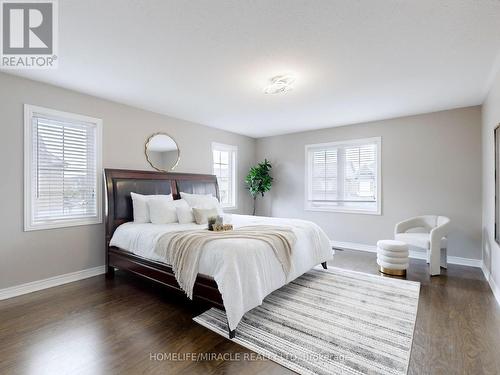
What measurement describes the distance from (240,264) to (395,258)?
2572mm

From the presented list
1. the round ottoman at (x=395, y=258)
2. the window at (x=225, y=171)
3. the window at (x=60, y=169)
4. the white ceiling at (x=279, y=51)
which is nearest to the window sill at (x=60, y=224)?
the window at (x=60, y=169)

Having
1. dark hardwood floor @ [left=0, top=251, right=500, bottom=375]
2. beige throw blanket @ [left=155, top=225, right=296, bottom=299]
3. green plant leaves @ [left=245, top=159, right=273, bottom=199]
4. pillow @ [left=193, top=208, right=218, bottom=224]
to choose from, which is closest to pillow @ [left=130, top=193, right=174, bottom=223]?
pillow @ [left=193, top=208, right=218, bottom=224]

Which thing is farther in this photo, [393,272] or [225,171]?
[225,171]

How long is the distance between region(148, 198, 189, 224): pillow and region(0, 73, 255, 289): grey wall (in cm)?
82

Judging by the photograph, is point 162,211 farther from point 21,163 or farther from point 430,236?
point 430,236

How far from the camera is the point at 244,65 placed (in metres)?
2.79

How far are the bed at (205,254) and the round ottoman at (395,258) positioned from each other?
0.81 meters

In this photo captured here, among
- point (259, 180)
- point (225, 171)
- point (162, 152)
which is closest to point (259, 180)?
point (259, 180)

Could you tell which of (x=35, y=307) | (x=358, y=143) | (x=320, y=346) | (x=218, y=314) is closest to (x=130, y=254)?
(x=35, y=307)

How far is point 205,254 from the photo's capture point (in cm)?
239

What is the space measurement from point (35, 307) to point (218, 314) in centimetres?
197

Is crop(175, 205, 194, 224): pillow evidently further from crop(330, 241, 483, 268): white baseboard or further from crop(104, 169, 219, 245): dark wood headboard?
crop(330, 241, 483, 268): white baseboard

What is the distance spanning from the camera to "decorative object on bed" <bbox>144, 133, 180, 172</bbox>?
4.42 meters

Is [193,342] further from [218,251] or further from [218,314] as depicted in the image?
[218,251]
